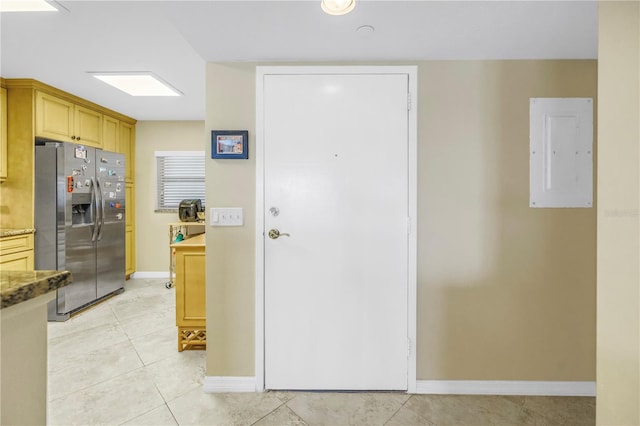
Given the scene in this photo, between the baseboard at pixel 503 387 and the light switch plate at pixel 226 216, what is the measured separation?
5.02 ft

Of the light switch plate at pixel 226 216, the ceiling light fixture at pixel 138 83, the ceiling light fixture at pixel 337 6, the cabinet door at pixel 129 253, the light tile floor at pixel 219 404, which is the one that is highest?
the ceiling light fixture at pixel 138 83

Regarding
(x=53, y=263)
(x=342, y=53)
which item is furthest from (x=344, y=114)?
(x=53, y=263)

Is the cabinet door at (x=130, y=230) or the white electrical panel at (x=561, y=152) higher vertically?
the white electrical panel at (x=561, y=152)

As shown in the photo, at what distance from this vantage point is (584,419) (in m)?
1.69

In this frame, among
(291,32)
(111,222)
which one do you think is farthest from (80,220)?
(291,32)

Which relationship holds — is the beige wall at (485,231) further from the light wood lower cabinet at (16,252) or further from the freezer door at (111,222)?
the freezer door at (111,222)

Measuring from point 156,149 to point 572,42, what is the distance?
15.5 ft

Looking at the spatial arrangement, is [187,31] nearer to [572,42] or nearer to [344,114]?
[344,114]

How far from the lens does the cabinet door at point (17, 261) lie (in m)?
2.62

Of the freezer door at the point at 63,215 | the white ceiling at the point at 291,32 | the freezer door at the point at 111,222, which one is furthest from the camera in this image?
the freezer door at the point at 111,222

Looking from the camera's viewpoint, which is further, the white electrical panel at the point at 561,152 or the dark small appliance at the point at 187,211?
the dark small appliance at the point at 187,211

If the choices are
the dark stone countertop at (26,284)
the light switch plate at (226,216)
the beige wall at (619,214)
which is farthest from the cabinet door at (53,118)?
the beige wall at (619,214)

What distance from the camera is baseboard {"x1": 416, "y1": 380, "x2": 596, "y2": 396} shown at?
187cm

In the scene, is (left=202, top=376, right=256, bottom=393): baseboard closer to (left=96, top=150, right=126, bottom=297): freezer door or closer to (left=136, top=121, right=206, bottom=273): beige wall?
(left=96, top=150, right=126, bottom=297): freezer door
